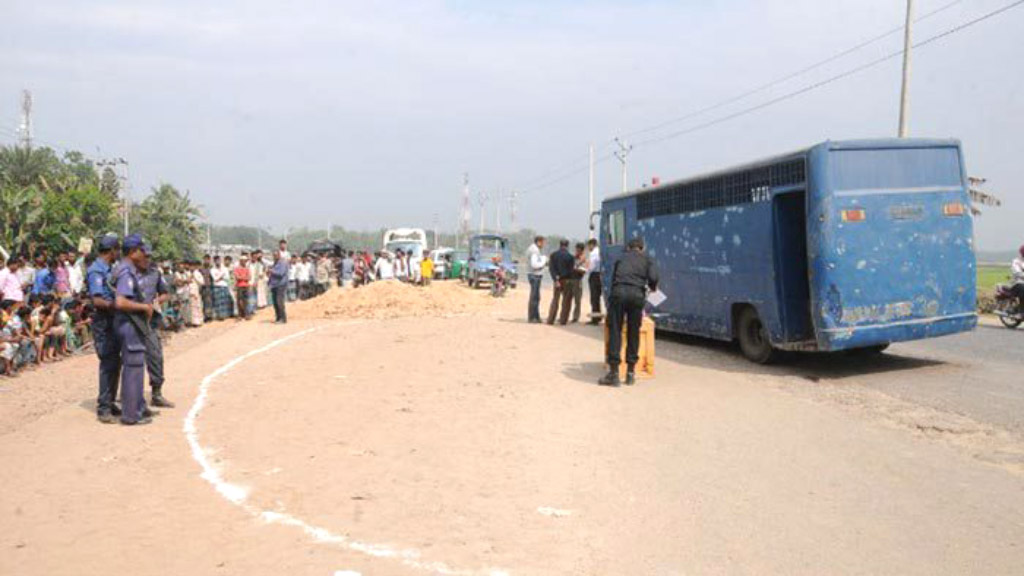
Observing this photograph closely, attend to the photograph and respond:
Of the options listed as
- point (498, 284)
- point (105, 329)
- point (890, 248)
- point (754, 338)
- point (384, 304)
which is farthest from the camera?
point (498, 284)

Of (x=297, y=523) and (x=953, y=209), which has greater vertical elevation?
(x=953, y=209)

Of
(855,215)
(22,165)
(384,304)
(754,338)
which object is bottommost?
(754,338)

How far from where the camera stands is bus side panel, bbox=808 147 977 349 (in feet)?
33.6

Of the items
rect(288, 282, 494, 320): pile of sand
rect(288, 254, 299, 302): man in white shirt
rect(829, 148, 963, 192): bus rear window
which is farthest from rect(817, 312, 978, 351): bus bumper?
rect(288, 254, 299, 302): man in white shirt

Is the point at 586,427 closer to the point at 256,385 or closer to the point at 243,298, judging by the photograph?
the point at 256,385

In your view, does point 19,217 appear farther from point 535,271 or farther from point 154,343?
point 154,343

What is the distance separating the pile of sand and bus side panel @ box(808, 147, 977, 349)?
1279 centimetres

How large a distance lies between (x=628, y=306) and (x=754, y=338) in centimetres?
318

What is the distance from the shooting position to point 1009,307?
56.4 feet

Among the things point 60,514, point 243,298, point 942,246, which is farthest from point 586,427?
Answer: point 243,298

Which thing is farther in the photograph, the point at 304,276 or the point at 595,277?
the point at 304,276

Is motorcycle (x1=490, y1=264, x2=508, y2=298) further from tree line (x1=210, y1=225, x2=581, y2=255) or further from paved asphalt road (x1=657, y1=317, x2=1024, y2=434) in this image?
tree line (x1=210, y1=225, x2=581, y2=255)

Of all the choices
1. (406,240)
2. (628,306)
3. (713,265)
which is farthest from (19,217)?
(628,306)

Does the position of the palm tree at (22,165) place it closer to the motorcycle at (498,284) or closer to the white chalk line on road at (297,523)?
the motorcycle at (498,284)
